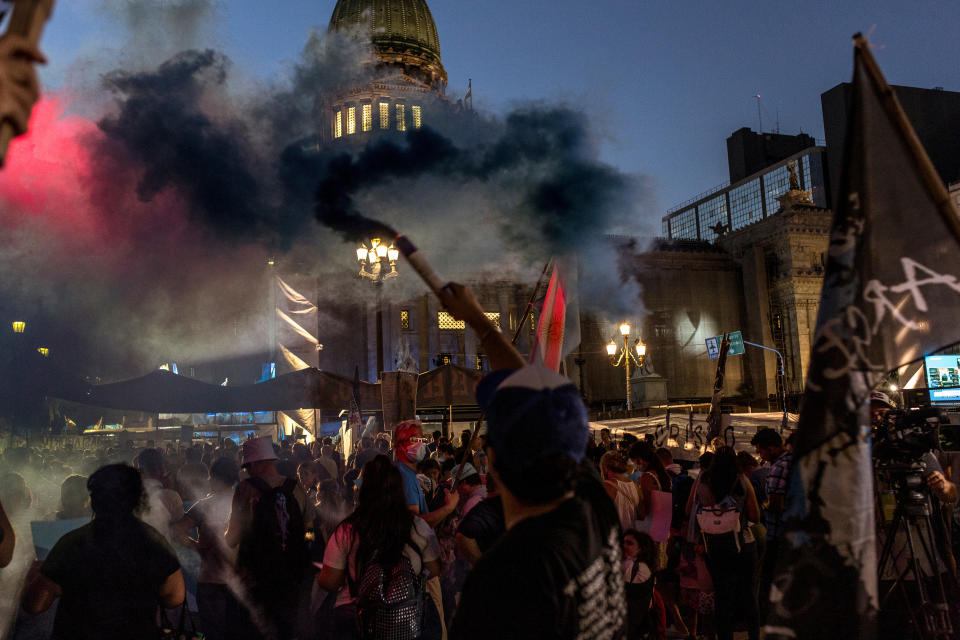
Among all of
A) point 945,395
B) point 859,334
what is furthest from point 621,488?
point 945,395

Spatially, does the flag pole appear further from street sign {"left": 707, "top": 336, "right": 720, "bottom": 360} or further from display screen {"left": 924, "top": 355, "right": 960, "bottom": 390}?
street sign {"left": 707, "top": 336, "right": 720, "bottom": 360}

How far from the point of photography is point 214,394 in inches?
589

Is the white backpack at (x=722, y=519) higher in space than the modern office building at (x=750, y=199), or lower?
lower

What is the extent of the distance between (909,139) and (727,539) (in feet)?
14.2

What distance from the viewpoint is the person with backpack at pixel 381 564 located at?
381 centimetres

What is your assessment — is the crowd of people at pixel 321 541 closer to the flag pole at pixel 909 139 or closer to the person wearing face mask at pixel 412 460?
the person wearing face mask at pixel 412 460

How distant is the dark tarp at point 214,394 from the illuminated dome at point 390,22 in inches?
1722

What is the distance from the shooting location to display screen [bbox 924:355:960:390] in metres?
17.4

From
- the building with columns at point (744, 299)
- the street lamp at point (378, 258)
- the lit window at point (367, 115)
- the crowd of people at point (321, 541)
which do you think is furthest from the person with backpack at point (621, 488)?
the lit window at point (367, 115)

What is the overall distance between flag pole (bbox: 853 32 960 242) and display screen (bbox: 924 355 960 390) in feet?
56.6

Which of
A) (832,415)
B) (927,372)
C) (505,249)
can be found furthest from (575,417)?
(505,249)

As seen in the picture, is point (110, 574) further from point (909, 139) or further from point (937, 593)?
point (937, 593)

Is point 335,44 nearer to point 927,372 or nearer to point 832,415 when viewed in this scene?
point 927,372

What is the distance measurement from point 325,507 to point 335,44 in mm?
43767
